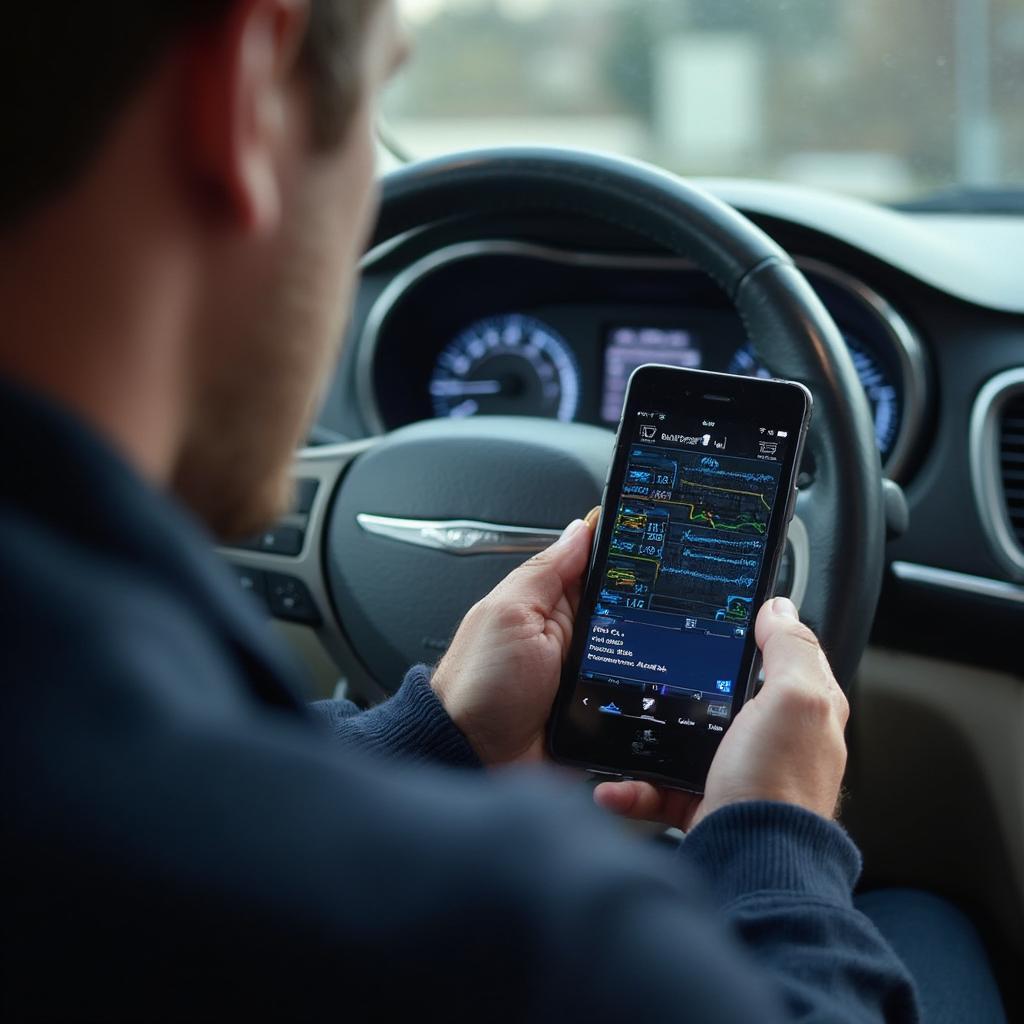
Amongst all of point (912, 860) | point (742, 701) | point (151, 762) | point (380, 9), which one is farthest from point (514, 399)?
point (151, 762)

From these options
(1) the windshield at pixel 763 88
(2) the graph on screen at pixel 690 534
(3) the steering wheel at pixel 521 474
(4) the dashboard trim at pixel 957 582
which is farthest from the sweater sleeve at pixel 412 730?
(1) the windshield at pixel 763 88

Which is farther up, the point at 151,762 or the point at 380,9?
the point at 380,9

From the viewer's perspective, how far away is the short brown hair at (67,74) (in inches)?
18.2

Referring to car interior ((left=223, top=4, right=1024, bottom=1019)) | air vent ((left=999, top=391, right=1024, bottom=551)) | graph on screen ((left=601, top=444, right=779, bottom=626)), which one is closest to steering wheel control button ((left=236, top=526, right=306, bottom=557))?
car interior ((left=223, top=4, right=1024, bottom=1019))

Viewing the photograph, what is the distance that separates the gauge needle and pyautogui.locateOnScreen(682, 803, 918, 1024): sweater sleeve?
4.01 ft

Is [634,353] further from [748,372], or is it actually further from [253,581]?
[253,581]

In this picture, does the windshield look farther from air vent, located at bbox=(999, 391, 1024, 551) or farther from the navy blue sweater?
the navy blue sweater

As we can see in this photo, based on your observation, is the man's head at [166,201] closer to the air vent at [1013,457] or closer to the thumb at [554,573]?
the thumb at [554,573]

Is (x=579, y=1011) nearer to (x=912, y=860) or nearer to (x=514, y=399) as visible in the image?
(x=912, y=860)

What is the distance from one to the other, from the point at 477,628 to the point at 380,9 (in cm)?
58

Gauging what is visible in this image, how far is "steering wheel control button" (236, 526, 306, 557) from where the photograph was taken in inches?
59.6

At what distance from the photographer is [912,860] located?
159cm

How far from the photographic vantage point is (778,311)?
3.75ft

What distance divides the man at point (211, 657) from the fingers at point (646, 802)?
0.39 meters
